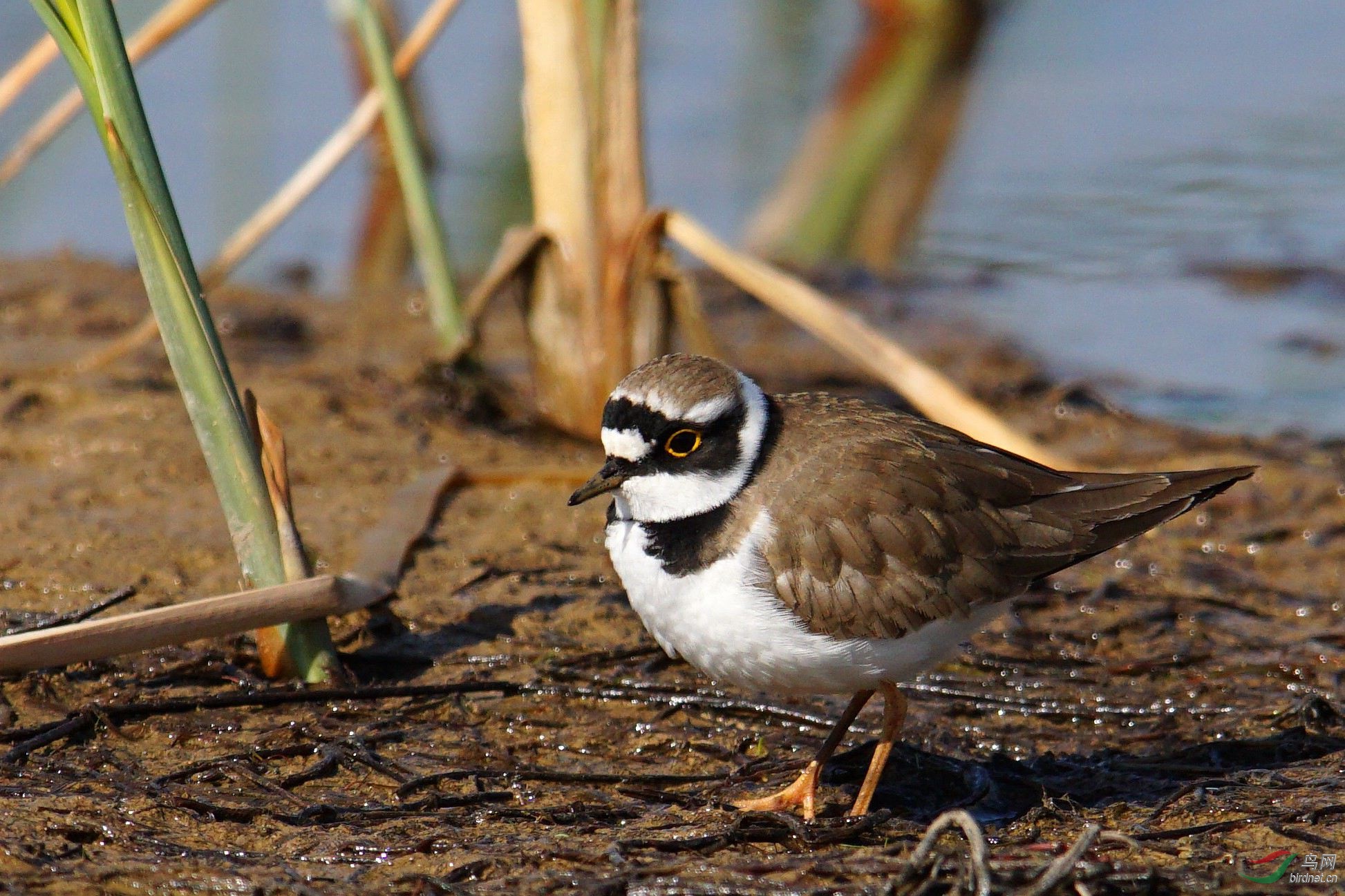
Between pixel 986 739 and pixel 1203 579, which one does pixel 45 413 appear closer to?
pixel 986 739

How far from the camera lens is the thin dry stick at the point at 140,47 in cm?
617

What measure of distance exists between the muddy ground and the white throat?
30.9 inches

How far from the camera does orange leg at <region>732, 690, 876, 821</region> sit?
4375 millimetres

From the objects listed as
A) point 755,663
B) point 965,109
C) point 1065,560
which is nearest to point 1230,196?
point 965,109

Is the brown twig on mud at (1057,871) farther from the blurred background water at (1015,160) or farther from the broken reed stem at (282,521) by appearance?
the blurred background water at (1015,160)

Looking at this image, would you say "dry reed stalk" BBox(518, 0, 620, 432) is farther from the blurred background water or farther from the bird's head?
the blurred background water

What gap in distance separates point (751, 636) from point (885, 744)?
0.63 meters

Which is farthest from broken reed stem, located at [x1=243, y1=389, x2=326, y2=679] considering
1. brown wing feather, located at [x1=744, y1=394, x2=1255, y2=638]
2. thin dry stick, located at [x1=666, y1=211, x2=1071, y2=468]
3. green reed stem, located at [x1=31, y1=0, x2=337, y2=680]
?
thin dry stick, located at [x1=666, y1=211, x2=1071, y2=468]

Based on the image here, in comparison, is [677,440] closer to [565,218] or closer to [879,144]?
[565,218]

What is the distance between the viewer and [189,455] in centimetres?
637

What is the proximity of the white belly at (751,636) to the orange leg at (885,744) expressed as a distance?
14 centimetres

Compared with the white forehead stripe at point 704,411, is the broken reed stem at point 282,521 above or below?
below

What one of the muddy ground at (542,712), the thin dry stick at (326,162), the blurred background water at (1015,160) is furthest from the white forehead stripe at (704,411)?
the blurred background water at (1015,160)

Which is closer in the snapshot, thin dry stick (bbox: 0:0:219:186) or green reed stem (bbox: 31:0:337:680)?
green reed stem (bbox: 31:0:337:680)
